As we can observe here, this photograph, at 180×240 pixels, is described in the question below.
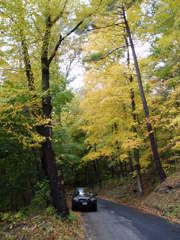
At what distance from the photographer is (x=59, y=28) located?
26.5 feet

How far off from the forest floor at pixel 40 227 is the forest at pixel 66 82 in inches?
23.9

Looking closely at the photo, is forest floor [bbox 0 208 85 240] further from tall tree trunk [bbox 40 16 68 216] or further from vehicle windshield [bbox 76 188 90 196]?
vehicle windshield [bbox 76 188 90 196]

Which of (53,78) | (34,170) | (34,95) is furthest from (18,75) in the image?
(34,170)

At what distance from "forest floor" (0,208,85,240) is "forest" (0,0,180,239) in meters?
0.61

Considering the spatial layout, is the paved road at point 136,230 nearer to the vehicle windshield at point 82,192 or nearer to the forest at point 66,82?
the forest at point 66,82

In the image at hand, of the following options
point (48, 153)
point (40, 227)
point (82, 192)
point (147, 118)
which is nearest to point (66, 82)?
point (48, 153)

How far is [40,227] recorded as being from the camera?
5.98 meters

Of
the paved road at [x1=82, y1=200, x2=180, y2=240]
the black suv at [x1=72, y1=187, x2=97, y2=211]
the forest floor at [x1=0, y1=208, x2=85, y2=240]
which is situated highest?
the forest floor at [x1=0, y1=208, x2=85, y2=240]

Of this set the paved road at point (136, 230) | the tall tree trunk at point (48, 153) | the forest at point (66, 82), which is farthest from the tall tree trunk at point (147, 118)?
the tall tree trunk at point (48, 153)

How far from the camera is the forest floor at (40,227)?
5469 millimetres

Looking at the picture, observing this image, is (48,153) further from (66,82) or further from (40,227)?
(66,82)

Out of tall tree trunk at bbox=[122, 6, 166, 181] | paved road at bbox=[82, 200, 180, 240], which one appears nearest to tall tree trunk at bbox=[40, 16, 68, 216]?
paved road at bbox=[82, 200, 180, 240]

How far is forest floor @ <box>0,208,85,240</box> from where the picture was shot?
547 centimetres

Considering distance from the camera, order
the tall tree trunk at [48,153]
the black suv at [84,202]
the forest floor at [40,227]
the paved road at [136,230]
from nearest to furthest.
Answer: the forest floor at [40,227] < the paved road at [136,230] < the tall tree trunk at [48,153] < the black suv at [84,202]
